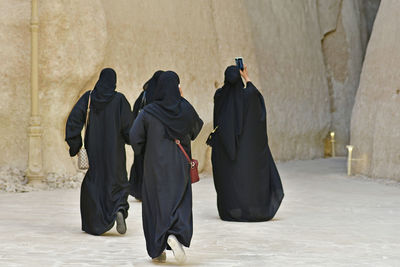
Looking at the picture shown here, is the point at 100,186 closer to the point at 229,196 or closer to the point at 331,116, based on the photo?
the point at 229,196

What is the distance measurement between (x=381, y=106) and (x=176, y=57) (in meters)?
4.12

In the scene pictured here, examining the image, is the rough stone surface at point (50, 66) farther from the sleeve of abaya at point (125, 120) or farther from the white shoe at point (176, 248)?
the white shoe at point (176, 248)

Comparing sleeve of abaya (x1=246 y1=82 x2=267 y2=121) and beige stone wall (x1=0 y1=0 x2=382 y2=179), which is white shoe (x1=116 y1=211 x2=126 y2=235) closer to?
sleeve of abaya (x1=246 y1=82 x2=267 y2=121)

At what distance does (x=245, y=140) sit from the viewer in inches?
302

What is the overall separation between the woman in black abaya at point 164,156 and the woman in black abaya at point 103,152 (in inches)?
50.9

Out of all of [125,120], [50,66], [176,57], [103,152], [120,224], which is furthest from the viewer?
[176,57]

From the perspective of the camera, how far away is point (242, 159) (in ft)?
25.0

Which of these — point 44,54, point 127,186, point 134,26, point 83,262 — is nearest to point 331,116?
point 134,26

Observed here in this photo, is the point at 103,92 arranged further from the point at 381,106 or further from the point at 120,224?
the point at 381,106

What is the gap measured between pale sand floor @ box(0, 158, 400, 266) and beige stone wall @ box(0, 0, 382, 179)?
181 centimetres

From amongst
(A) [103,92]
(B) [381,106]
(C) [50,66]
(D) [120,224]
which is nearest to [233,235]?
(D) [120,224]

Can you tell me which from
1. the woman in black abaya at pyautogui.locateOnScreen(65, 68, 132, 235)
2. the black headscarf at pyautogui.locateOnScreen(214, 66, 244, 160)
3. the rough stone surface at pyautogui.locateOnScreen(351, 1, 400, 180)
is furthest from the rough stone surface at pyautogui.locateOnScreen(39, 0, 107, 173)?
the rough stone surface at pyautogui.locateOnScreen(351, 1, 400, 180)

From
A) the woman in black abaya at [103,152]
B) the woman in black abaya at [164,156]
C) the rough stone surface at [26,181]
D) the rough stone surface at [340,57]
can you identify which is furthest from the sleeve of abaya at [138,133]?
the rough stone surface at [340,57]

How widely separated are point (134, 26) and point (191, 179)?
8.06 metres
